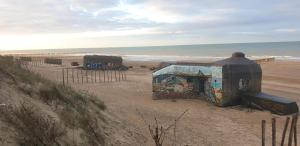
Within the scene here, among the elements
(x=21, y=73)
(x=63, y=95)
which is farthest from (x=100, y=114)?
(x=21, y=73)

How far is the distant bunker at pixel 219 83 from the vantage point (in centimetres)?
2196

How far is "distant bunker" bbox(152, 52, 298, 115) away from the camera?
22.0 metres

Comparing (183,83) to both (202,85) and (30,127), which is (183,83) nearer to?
(202,85)

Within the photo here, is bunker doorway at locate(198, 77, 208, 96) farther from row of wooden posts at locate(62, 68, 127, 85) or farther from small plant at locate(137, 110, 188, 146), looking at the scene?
small plant at locate(137, 110, 188, 146)

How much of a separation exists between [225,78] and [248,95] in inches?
61.0

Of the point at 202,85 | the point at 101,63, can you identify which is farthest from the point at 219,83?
the point at 101,63

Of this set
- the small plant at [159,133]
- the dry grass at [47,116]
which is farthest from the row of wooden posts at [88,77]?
the dry grass at [47,116]

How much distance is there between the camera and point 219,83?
74.5 ft

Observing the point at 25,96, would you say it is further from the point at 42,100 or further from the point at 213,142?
the point at 213,142

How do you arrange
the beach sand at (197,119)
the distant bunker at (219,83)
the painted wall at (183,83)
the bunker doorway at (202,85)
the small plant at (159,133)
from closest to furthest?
the small plant at (159,133) → the beach sand at (197,119) → the distant bunker at (219,83) → the painted wall at (183,83) → the bunker doorway at (202,85)

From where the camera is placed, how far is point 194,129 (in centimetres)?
1550

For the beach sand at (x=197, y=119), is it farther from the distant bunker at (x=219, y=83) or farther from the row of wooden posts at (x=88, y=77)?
the row of wooden posts at (x=88, y=77)

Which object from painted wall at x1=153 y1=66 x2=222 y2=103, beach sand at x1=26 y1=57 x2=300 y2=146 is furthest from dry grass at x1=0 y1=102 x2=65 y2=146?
painted wall at x1=153 y1=66 x2=222 y2=103

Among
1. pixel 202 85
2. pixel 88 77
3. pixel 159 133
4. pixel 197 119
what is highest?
pixel 202 85
